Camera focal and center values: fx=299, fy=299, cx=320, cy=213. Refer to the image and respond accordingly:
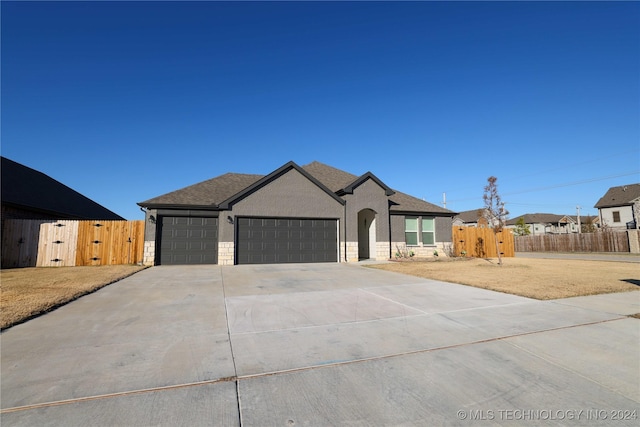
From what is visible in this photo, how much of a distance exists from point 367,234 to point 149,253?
12.6 m

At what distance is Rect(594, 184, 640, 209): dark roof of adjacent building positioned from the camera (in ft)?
119

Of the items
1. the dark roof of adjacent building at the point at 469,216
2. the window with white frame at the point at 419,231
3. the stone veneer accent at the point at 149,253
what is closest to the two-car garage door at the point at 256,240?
the stone veneer accent at the point at 149,253

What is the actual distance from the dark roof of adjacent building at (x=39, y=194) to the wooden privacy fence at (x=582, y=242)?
4219 centimetres

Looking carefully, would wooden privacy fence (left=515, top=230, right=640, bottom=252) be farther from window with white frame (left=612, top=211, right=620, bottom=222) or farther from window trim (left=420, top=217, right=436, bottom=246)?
window trim (left=420, top=217, right=436, bottom=246)

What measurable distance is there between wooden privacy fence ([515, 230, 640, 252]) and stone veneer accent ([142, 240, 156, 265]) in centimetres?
3617

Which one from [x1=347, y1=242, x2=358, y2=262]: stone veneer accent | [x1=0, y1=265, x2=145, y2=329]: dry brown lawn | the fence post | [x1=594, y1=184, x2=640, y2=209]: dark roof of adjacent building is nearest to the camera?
[x1=0, y1=265, x2=145, y2=329]: dry brown lawn

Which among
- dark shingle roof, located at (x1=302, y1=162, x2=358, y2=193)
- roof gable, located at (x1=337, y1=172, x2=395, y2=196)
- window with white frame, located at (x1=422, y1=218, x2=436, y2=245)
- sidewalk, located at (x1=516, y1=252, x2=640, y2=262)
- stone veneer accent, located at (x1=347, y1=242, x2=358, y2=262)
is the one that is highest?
dark shingle roof, located at (x1=302, y1=162, x2=358, y2=193)

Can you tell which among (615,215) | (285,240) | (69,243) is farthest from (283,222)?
(615,215)

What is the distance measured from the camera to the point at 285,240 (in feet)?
53.7

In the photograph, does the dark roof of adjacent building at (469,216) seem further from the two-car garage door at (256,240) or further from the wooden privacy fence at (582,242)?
the two-car garage door at (256,240)

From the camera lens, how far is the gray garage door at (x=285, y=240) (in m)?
15.8

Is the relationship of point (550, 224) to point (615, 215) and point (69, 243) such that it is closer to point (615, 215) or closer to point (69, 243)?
point (615, 215)

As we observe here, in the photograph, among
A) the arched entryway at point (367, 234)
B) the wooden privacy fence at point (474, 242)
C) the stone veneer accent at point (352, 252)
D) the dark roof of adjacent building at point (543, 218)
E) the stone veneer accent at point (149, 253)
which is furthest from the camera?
the dark roof of adjacent building at point (543, 218)

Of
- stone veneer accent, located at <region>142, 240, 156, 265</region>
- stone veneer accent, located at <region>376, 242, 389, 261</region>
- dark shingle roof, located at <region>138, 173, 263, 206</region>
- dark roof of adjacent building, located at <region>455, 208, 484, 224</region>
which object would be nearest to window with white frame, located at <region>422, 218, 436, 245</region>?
stone veneer accent, located at <region>376, 242, 389, 261</region>
